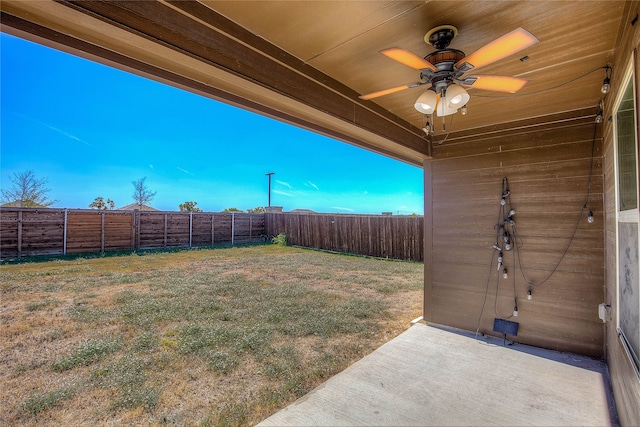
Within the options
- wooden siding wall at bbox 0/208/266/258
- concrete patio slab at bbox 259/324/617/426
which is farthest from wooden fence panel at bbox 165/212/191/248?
concrete patio slab at bbox 259/324/617/426

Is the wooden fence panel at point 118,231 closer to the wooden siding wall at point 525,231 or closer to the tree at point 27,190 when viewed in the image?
the tree at point 27,190

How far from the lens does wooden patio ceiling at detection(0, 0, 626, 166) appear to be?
1216mm

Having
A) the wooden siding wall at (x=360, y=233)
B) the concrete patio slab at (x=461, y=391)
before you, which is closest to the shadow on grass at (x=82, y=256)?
the wooden siding wall at (x=360, y=233)

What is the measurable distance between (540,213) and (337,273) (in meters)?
4.19

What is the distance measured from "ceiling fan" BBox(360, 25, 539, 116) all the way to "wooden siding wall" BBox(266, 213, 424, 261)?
675 cm

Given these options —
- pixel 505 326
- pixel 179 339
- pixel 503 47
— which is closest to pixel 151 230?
pixel 179 339

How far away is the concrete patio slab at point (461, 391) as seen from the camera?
176 centimetres

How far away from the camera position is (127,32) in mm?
1166

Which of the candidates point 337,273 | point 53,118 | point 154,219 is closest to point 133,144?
point 53,118

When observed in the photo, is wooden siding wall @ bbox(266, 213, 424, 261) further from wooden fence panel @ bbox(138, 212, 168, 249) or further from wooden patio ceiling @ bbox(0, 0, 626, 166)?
wooden patio ceiling @ bbox(0, 0, 626, 166)

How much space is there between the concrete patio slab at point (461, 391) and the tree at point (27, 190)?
1488cm

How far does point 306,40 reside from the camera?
1.58m

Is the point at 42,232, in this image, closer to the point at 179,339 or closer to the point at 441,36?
the point at 179,339

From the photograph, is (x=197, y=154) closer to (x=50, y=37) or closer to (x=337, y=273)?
(x=337, y=273)
